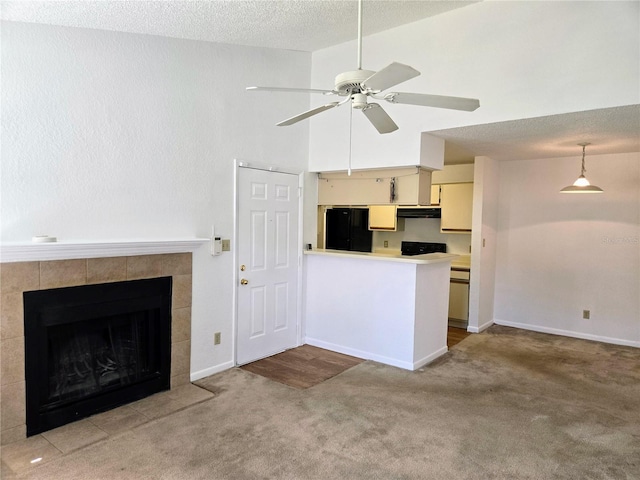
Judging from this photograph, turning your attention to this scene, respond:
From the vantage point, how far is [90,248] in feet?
9.38

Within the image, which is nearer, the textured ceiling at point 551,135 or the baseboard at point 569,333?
the textured ceiling at point 551,135

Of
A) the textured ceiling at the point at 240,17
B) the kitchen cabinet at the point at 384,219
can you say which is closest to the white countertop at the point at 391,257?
the kitchen cabinet at the point at 384,219

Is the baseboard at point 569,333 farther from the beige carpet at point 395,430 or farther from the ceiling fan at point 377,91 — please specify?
the ceiling fan at point 377,91

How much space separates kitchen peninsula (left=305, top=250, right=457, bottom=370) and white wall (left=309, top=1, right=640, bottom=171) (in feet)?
3.53

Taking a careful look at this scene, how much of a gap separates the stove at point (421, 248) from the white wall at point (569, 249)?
32.5 inches

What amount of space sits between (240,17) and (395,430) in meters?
3.23

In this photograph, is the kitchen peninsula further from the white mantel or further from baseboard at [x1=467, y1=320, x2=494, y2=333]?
the white mantel

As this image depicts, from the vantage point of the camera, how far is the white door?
418cm

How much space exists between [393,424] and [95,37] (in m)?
3.49

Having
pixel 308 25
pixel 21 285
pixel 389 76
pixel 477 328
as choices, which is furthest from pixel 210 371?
pixel 477 328

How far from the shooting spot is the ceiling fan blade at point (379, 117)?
2283 mm

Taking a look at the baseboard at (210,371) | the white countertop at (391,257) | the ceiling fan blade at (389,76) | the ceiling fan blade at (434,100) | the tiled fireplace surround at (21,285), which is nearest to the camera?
the ceiling fan blade at (389,76)

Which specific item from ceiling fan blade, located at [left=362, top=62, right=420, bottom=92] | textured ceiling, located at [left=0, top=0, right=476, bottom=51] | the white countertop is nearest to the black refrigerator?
the white countertop

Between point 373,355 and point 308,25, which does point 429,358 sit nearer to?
point 373,355
